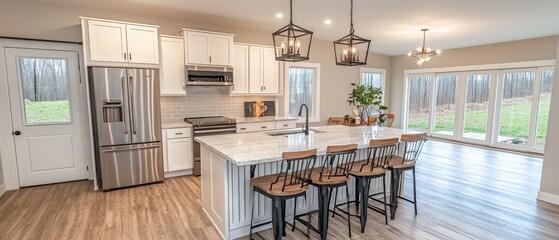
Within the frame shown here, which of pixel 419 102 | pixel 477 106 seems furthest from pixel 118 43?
pixel 477 106

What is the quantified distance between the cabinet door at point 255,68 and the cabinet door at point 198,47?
0.92m

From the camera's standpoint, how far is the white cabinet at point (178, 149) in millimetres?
4512

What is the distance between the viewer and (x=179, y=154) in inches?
182

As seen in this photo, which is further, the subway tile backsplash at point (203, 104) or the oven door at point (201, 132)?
the subway tile backsplash at point (203, 104)

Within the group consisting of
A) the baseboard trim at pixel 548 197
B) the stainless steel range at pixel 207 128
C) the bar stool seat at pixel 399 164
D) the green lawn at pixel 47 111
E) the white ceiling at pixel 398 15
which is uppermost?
the white ceiling at pixel 398 15

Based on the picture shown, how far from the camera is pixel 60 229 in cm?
293

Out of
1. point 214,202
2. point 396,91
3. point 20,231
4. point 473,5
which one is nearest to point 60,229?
point 20,231

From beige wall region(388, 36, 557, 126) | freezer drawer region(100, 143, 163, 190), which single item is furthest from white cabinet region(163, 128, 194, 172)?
beige wall region(388, 36, 557, 126)

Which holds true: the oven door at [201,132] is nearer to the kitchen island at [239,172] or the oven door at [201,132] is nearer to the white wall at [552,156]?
the kitchen island at [239,172]

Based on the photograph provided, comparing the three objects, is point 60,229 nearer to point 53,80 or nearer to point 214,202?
point 214,202

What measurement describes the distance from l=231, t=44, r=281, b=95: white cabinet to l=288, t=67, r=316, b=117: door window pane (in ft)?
2.43

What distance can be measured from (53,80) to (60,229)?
7.79 feet

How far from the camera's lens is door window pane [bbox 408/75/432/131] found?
27.3 ft

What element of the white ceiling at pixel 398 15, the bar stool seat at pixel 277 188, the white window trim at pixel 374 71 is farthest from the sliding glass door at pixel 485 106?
the bar stool seat at pixel 277 188
